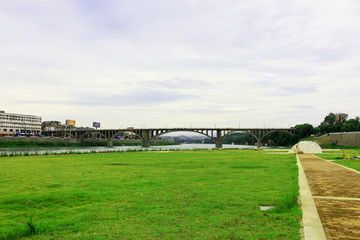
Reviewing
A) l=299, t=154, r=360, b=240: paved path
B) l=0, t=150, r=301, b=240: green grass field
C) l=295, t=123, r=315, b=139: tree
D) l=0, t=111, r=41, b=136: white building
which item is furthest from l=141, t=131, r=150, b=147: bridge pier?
l=299, t=154, r=360, b=240: paved path

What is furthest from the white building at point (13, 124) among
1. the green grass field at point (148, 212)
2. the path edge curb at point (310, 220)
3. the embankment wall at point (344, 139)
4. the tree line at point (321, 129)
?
the path edge curb at point (310, 220)

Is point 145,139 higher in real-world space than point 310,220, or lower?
higher

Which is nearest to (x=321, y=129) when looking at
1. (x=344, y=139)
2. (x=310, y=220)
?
(x=344, y=139)

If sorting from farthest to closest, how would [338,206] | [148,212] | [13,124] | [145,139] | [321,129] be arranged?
1. [13,124]
2. [321,129]
3. [145,139]
4. [338,206]
5. [148,212]

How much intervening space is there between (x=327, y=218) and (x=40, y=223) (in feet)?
24.6

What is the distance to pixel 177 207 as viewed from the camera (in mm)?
8641

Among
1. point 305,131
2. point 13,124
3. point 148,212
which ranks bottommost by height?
point 148,212

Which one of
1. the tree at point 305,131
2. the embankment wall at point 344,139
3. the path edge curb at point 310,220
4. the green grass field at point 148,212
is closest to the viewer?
the path edge curb at point 310,220

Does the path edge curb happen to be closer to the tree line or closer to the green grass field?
the green grass field

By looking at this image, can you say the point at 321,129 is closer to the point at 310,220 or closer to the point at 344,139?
the point at 344,139

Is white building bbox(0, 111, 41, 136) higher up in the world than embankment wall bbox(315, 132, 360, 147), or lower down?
higher up

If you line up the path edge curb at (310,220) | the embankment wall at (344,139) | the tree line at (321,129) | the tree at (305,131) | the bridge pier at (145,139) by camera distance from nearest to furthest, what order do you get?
the path edge curb at (310,220) < the embankment wall at (344,139) < the tree line at (321,129) < the bridge pier at (145,139) < the tree at (305,131)

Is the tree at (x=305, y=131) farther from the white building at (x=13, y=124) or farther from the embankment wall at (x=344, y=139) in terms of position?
the white building at (x=13, y=124)

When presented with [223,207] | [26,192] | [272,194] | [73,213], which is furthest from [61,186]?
[272,194]
